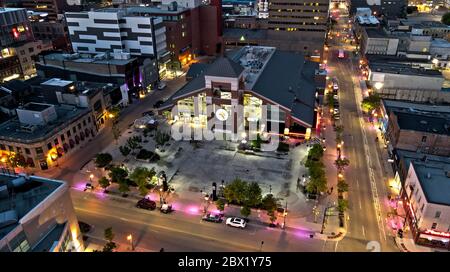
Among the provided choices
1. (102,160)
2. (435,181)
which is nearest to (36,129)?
(102,160)

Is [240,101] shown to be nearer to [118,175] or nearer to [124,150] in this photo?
[124,150]

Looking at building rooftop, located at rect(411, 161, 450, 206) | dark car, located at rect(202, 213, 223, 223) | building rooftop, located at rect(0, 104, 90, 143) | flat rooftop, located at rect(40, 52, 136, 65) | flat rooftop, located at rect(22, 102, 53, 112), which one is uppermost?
flat rooftop, located at rect(40, 52, 136, 65)

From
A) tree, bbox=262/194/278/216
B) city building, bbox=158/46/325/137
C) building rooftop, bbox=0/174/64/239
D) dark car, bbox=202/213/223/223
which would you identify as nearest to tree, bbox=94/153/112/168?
building rooftop, bbox=0/174/64/239

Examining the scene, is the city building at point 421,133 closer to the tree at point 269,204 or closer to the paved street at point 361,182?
the paved street at point 361,182

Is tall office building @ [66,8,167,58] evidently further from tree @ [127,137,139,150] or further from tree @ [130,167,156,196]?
tree @ [130,167,156,196]

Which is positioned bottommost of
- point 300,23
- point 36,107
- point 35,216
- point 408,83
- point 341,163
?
point 341,163

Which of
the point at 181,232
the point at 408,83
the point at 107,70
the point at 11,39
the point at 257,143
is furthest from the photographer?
the point at 11,39

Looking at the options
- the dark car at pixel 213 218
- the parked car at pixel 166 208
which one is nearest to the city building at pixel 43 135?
the parked car at pixel 166 208
